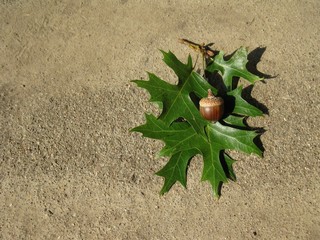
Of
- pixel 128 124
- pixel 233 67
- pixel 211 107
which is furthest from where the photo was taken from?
pixel 128 124

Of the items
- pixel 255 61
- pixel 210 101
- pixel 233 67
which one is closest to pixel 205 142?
pixel 210 101

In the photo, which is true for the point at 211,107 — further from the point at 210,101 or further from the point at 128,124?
the point at 128,124

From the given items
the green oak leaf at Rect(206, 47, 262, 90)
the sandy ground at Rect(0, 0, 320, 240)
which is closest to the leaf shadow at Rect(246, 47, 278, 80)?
the sandy ground at Rect(0, 0, 320, 240)

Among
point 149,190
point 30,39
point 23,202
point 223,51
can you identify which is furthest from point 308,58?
point 23,202

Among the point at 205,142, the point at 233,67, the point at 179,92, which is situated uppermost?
the point at 233,67

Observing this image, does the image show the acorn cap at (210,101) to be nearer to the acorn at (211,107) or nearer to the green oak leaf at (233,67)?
the acorn at (211,107)

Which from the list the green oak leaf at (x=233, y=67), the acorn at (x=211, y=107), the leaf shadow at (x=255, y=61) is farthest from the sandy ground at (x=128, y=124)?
the acorn at (x=211, y=107)

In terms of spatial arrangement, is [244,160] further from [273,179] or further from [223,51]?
[223,51]
